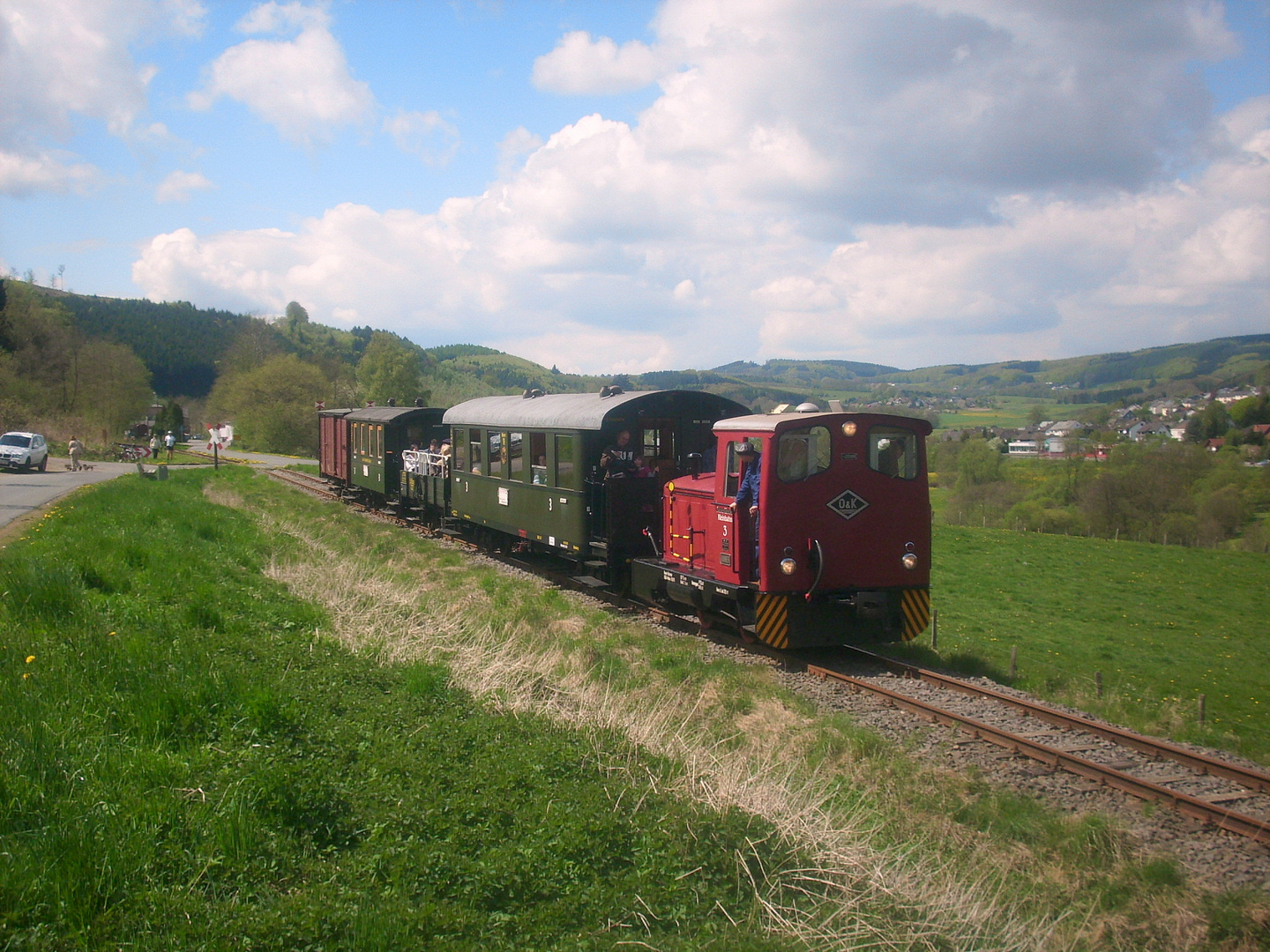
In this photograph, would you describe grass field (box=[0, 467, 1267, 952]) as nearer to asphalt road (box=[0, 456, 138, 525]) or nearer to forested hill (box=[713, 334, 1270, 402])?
asphalt road (box=[0, 456, 138, 525])

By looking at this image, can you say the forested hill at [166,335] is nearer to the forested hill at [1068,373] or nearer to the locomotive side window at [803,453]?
the forested hill at [1068,373]

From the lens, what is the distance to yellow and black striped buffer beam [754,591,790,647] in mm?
10508

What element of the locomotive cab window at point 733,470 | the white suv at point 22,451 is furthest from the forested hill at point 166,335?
the locomotive cab window at point 733,470

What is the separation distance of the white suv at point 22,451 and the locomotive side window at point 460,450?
65.4 ft

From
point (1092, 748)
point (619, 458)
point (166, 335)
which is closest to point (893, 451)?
point (1092, 748)

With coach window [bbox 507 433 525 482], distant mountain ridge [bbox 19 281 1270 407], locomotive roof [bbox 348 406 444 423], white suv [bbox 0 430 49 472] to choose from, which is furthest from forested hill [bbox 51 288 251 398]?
coach window [bbox 507 433 525 482]

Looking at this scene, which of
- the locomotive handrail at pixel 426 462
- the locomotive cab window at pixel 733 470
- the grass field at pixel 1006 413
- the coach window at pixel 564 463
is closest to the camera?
the locomotive cab window at pixel 733 470

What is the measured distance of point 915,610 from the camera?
11.1m

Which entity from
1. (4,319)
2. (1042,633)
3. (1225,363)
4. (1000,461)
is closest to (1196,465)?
(1000,461)

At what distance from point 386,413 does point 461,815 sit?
2166 cm

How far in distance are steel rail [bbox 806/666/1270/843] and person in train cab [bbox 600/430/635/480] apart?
527cm

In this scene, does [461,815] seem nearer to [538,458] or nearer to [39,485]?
[538,458]

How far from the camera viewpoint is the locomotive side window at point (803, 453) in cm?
1041

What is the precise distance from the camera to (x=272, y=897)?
420 centimetres
